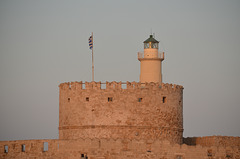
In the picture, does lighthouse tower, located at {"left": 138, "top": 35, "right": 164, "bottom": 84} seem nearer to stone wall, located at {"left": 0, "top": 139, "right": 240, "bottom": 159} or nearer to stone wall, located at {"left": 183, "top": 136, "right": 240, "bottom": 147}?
stone wall, located at {"left": 183, "top": 136, "right": 240, "bottom": 147}

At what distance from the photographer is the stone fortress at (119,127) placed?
50.2m

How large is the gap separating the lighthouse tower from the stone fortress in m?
2.91

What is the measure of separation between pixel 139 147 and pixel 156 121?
3.54m

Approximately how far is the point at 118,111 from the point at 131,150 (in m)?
3.63

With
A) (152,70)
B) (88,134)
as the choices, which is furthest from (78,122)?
(152,70)

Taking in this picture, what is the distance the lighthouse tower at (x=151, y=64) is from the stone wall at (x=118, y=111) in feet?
14.6

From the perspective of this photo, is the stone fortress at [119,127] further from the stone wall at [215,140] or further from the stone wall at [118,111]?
the stone wall at [215,140]

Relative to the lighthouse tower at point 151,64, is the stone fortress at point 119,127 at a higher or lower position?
lower

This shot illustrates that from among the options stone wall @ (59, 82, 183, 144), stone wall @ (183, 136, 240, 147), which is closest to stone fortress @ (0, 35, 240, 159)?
stone wall @ (59, 82, 183, 144)

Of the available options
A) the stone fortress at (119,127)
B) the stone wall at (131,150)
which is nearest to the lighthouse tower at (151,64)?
the stone fortress at (119,127)

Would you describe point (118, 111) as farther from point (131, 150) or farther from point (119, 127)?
point (131, 150)

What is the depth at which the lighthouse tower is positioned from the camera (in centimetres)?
5850

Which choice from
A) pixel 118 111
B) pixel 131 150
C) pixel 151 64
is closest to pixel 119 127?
pixel 118 111

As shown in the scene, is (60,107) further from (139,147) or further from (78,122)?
(139,147)
